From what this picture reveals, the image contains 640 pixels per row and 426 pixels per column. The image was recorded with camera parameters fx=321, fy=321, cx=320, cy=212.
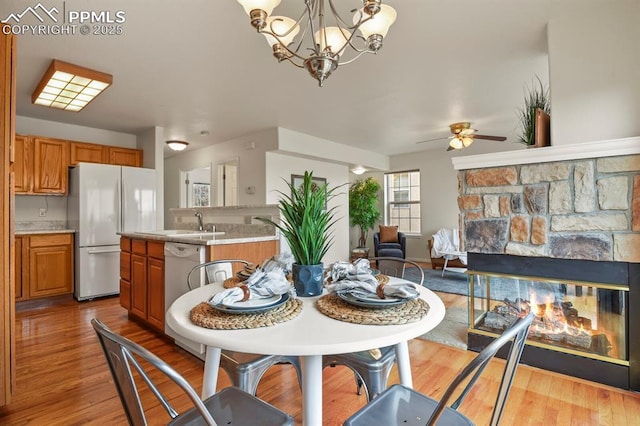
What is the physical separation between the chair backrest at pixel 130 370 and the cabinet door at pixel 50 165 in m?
4.45

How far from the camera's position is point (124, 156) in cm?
484

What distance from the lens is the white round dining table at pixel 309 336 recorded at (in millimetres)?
841

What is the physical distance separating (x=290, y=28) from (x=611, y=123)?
2.09 metres

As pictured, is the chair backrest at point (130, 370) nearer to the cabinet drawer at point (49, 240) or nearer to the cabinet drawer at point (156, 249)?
the cabinet drawer at point (156, 249)

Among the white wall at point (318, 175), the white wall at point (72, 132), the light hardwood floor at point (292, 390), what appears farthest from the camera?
the white wall at point (318, 175)

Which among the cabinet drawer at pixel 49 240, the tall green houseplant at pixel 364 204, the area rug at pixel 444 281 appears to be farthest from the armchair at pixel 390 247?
the cabinet drawer at pixel 49 240

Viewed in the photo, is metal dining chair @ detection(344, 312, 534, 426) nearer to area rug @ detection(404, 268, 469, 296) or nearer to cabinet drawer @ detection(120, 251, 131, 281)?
cabinet drawer @ detection(120, 251, 131, 281)

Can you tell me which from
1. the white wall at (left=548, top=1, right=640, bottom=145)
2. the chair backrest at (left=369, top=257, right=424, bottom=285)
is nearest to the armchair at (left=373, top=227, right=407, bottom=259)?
the chair backrest at (left=369, top=257, right=424, bottom=285)

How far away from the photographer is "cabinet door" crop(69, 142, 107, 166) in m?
4.35

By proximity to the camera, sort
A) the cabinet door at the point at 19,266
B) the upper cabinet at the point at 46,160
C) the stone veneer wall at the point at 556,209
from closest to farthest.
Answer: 1. the stone veneer wall at the point at 556,209
2. the cabinet door at the point at 19,266
3. the upper cabinet at the point at 46,160

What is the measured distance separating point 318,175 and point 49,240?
408 centimetres

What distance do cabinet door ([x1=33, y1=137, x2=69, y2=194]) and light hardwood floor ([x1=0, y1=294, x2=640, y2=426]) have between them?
2239 mm

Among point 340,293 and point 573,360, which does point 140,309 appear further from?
point 573,360

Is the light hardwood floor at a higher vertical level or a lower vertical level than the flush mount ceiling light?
lower
